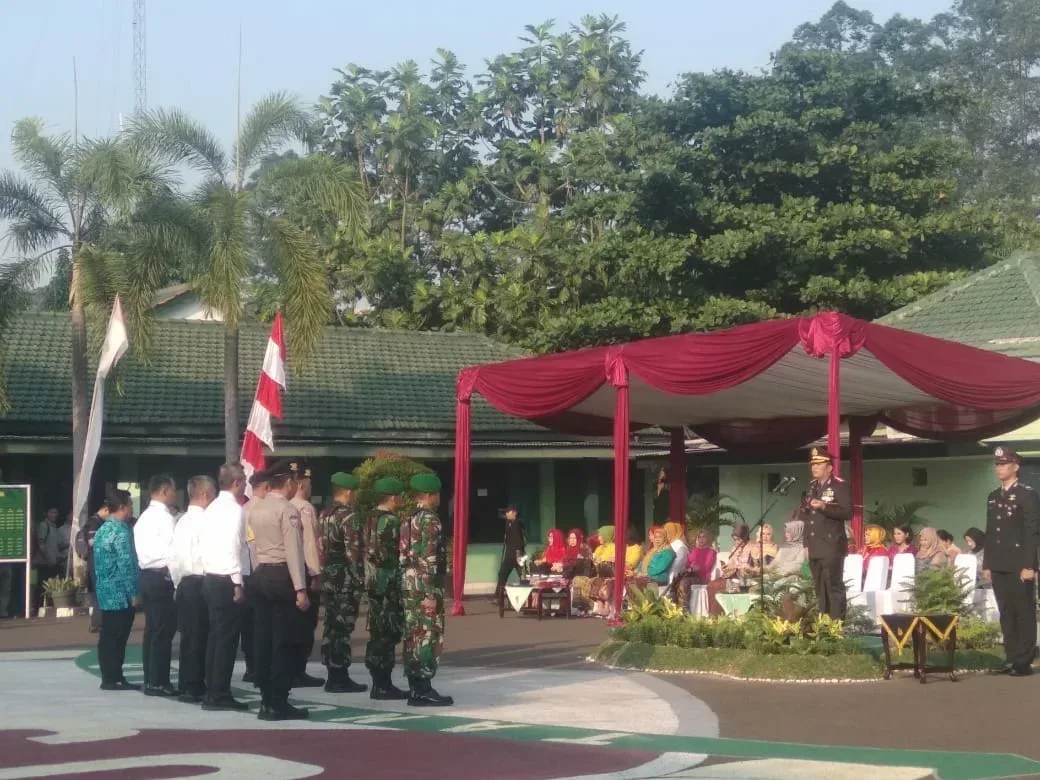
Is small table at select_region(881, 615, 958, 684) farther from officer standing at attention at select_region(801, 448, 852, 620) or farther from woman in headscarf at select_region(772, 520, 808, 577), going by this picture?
woman in headscarf at select_region(772, 520, 808, 577)

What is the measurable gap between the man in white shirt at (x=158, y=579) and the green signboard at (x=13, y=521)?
10.1m

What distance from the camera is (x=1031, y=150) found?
51688 millimetres

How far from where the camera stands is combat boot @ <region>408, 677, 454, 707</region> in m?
10.6

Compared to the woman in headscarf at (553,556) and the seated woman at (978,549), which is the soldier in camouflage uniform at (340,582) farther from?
the woman in headscarf at (553,556)

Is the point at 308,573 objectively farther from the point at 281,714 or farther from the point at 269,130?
the point at 269,130

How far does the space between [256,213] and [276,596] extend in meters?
13.5

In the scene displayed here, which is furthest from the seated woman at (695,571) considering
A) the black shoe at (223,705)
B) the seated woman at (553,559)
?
the black shoe at (223,705)

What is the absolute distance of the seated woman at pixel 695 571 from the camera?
55.1ft

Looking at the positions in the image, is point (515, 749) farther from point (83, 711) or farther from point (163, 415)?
point (163, 415)

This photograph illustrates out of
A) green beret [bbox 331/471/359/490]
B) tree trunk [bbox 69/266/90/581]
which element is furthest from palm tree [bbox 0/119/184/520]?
green beret [bbox 331/471/359/490]

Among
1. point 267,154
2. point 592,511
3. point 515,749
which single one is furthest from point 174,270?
point 515,749

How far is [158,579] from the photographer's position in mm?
11531

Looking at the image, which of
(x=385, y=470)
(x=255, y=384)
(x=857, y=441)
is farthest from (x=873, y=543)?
(x=255, y=384)

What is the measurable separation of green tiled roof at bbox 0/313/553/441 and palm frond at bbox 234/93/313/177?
4.16 metres
